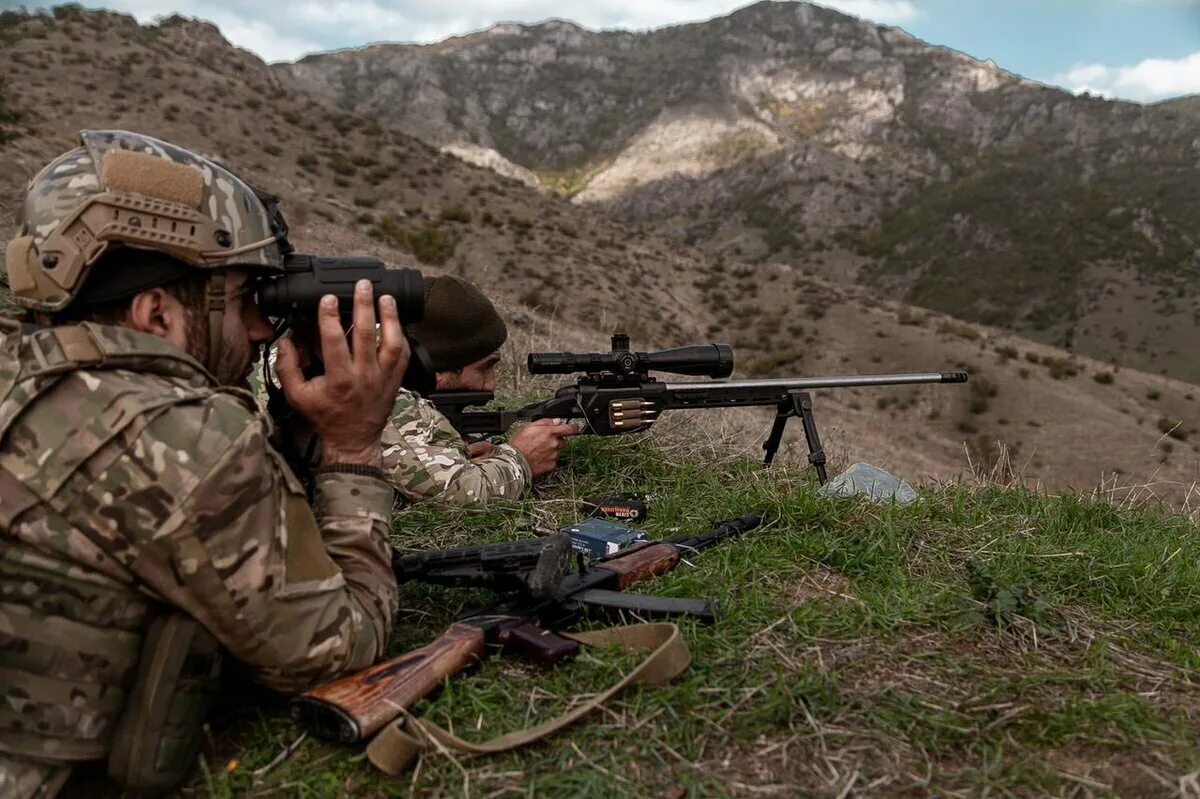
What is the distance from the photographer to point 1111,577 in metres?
3.12

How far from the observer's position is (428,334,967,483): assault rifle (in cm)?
442

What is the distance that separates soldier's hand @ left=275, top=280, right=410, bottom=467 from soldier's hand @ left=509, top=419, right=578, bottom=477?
83.2 inches

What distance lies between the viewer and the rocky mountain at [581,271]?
17.8m

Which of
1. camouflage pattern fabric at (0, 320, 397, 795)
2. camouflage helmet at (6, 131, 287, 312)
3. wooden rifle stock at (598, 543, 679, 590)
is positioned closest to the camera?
camouflage pattern fabric at (0, 320, 397, 795)

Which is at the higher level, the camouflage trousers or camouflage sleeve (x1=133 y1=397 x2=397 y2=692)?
camouflage sleeve (x1=133 y1=397 x2=397 y2=692)

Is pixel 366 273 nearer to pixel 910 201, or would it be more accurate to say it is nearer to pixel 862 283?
pixel 862 283

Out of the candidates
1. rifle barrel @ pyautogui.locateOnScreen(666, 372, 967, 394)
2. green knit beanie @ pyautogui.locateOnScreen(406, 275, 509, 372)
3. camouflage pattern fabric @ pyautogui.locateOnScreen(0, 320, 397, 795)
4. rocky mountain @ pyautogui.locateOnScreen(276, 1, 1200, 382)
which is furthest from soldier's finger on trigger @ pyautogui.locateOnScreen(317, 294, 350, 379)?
rocky mountain @ pyautogui.locateOnScreen(276, 1, 1200, 382)

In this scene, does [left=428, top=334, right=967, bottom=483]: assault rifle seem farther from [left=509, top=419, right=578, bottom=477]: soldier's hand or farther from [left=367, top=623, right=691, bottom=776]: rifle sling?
[left=367, top=623, right=691, bottom=776]: rifle sling

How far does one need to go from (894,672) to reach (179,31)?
45412 millimetres

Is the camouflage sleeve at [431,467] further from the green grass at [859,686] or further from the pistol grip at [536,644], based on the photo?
the pistol grip at [536,644]

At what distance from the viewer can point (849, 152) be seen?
77062 millimetres

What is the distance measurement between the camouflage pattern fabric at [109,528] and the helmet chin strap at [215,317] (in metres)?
0.18

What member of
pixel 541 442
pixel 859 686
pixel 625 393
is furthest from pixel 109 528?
pixel 625 393

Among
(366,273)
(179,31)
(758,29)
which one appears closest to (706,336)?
(366,273)
